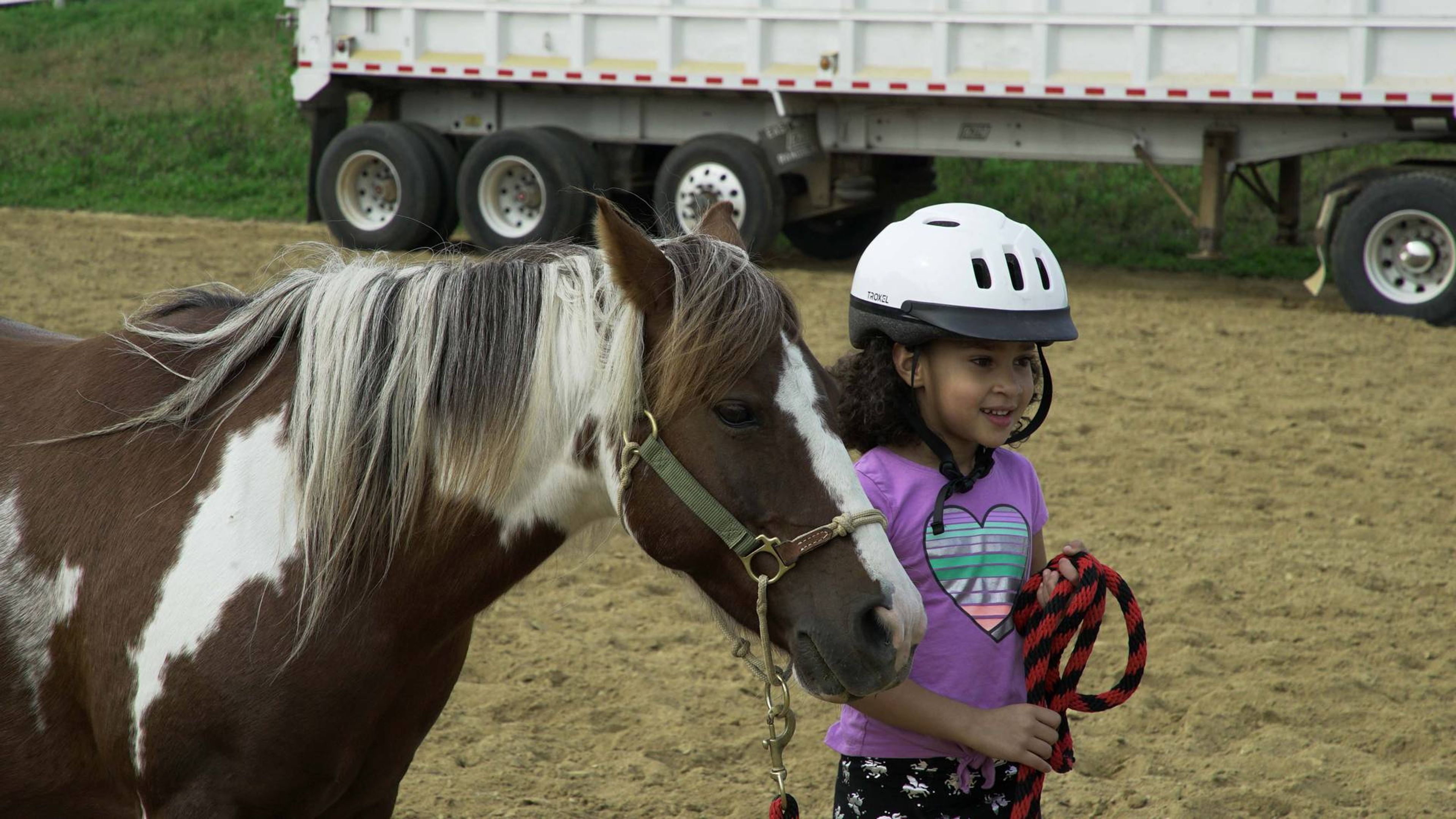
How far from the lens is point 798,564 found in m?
1.77

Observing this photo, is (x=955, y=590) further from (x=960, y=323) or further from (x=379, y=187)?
(x=379, y=187)

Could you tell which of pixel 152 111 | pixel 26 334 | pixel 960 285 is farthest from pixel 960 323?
pixel 152 111

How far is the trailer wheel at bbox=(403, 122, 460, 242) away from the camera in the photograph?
33.7 feet

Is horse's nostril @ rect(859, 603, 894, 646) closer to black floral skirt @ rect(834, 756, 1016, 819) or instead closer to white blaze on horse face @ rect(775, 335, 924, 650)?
white blaze on horse face @ rect(775, 335, 924, 650)

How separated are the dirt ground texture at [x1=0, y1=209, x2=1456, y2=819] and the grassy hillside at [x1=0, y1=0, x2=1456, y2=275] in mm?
3576

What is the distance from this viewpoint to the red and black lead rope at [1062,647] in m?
2.00

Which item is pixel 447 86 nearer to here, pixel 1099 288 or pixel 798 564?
pixel 1099 288

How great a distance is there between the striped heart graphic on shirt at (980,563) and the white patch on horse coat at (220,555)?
3.09 ft

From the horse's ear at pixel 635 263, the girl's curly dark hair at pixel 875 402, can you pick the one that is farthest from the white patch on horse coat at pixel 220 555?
the girl's curly dark hair at pixel 875 402

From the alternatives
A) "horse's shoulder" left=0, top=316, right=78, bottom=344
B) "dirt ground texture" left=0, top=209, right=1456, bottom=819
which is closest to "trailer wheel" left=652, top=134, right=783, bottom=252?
"dirt ground texture" left=0, top=209, right=1456, bottom=819

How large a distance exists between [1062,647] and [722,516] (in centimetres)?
60

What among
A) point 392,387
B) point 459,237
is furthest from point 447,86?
point 392,387

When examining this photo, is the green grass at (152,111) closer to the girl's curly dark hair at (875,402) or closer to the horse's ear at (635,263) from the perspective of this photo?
the girl's curly dark hair at (875,402)

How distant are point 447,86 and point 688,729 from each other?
804 cm
